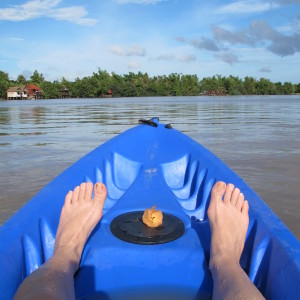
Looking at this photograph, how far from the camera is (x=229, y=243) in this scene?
135 centimetres

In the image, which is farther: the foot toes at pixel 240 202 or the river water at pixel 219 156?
the river water at pixel 219 156

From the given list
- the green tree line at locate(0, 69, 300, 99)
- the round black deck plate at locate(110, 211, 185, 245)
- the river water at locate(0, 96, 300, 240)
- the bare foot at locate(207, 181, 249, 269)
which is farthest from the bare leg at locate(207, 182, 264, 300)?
the green tree line at locate(0, 69, 300, 99)

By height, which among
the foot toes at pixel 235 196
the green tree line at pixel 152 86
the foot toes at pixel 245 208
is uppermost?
the green tree line at pixel 152 86

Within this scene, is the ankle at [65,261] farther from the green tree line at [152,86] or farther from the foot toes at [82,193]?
Result: the green tree line at [152,86]

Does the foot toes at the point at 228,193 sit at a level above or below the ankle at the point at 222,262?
above

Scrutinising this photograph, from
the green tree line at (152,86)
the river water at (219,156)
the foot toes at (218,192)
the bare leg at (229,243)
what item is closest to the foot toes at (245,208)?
the bare leg at (229,243)

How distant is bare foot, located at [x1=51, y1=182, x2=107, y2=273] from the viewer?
128 cm

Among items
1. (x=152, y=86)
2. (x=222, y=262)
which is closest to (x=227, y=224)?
(x=222, y=262)

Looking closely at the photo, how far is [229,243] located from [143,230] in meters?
0.39

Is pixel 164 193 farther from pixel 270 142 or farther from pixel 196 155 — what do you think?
pixel 270 142

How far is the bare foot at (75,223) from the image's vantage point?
1282mm

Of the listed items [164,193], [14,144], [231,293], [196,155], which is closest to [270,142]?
[196,155]

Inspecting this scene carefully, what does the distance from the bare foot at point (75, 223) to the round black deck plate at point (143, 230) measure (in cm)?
12

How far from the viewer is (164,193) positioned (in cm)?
193
